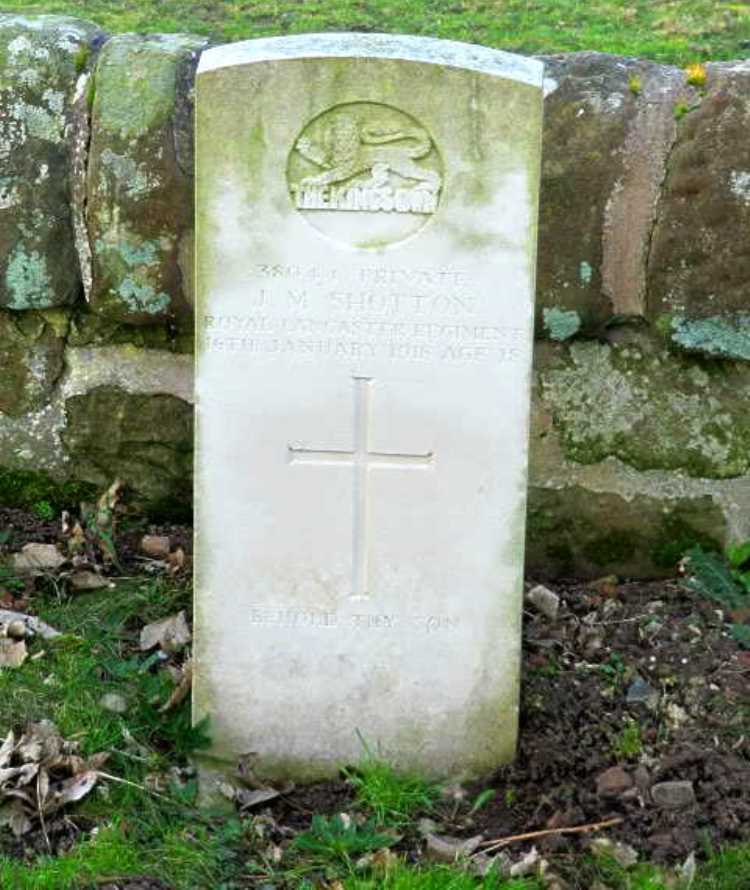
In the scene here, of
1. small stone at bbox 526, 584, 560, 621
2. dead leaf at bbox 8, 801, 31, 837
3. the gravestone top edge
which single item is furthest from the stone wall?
dead leaf at bbox 8, 801, 31, 837

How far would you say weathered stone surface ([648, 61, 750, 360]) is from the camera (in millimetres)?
3361

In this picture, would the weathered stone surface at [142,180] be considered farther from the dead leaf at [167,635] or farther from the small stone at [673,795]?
the small stone at [673,795]

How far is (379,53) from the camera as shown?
109 inches

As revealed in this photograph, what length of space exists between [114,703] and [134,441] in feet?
2.66

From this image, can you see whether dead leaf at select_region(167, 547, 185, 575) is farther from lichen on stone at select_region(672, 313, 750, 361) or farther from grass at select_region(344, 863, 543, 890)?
lichen on stone at select_region(672, 313, 750, 361)

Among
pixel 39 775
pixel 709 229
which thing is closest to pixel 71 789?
pixel 39 775

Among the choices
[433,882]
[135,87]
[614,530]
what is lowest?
[433,882]

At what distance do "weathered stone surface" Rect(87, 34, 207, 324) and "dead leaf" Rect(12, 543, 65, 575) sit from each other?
615mm

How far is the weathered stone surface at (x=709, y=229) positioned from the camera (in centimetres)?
336

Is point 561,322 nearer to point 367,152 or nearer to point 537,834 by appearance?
point 367,152

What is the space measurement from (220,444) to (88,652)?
666 mm

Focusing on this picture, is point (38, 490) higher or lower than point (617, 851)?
higher

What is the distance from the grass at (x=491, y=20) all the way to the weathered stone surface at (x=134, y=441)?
1.42 metres

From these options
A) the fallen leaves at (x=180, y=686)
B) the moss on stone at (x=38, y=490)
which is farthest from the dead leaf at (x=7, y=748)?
the moss on stone at (x=38, y=490)
